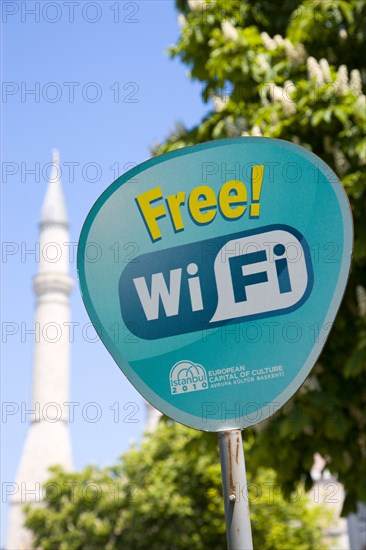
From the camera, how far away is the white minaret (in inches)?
1912

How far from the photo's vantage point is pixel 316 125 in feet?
23.5

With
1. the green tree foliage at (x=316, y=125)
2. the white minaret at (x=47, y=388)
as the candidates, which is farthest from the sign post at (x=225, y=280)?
the white minaret at (x=47, y=388)

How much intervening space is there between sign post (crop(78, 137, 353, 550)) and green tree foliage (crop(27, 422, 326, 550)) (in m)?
18.4

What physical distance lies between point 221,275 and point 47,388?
48148 mm

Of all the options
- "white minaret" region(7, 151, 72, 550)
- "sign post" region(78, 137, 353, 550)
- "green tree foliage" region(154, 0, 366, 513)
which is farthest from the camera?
"white minaret" region(7, 151, 72, 550)

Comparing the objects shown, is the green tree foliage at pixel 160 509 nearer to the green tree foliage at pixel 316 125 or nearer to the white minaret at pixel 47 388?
the green tree foliage at pixel 316 125

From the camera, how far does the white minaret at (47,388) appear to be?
1912 inches

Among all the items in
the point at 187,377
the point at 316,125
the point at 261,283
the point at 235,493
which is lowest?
the point at 235,493

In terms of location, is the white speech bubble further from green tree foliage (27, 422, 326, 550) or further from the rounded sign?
green tree foliage (27, 422, 326, 550)

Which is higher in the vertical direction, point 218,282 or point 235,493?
point 218,282

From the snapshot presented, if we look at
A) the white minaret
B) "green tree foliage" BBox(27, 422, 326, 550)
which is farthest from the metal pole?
the white minaret

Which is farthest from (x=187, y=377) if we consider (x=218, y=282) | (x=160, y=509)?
(x=160, y=509)

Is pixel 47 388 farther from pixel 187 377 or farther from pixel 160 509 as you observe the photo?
pixel 187 377

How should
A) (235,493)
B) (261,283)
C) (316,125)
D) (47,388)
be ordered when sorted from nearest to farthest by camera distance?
(235,493)
(261,283)
(316,125)
(47,388)
